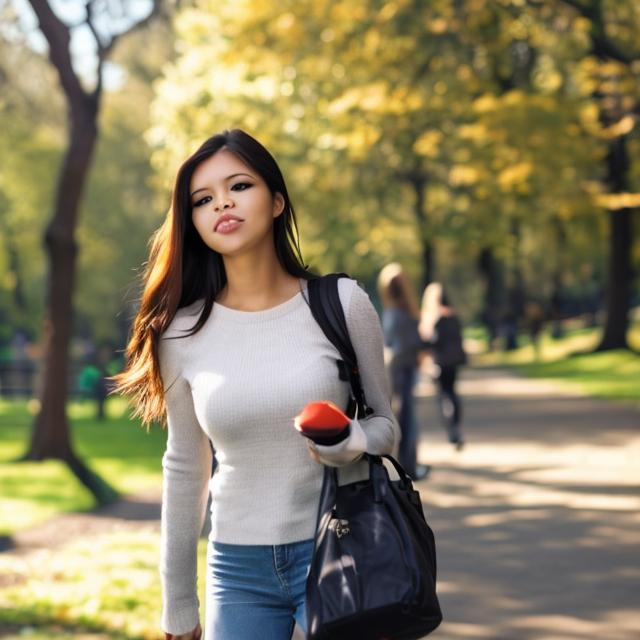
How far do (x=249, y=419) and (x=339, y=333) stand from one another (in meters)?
0.30

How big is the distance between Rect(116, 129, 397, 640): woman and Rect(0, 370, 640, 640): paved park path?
11.2ft

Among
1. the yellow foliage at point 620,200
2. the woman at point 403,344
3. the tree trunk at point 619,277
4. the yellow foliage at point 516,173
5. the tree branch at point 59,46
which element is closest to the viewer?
the woman at point 403,344

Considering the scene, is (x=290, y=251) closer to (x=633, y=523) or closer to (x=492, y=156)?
(x=633, y=523)

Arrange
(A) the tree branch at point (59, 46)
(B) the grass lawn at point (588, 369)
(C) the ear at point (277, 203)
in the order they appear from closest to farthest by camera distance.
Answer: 1. (C) the ear at point (277, 203)
2. (A) the tree branch at point (59, 46)
3. (B) the grass lawn at point (588, 369)

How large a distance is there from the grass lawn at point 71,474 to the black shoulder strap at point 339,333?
28.9 ft

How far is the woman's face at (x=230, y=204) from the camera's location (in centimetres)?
359

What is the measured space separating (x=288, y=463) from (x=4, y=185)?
42.7 m

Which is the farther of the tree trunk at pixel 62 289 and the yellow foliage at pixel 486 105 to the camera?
the yellow foliage at pixel 486 105

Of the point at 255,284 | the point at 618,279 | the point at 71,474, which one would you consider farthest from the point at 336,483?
the point at 618,279

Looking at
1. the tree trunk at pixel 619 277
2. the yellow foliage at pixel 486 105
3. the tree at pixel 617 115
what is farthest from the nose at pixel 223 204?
the tree trunk at pixel 619 277

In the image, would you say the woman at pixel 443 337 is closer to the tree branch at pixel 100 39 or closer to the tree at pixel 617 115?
the tree at pixel 617 115

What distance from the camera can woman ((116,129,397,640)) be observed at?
345 cm

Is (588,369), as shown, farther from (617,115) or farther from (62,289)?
(62,289)

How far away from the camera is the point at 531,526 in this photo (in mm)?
10273
